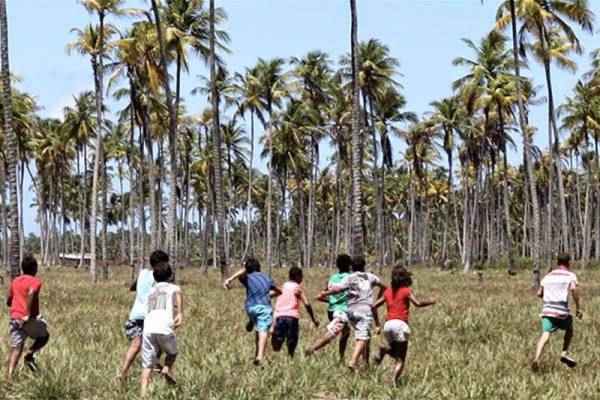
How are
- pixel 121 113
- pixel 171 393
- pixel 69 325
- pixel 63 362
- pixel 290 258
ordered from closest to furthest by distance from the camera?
pixel 171 393
pixel 63 362
pixel 69 325
pixel 121 113
pixel 290 258

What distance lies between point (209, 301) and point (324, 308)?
11.1ft

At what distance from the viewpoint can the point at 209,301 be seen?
24.8 meters

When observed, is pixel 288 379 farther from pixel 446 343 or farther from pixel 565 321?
pixel 446 343

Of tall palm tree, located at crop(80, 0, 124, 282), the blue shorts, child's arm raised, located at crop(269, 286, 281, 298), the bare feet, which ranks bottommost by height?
the bare feet

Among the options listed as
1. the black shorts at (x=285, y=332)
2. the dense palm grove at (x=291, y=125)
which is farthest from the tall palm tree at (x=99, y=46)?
the black shorts at (x=285, y=332)

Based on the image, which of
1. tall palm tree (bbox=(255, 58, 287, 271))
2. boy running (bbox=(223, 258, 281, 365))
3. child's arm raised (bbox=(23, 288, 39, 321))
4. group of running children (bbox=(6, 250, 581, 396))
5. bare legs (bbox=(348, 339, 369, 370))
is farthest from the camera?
tall palm tree (bbox=(255, 58, 287, 271))

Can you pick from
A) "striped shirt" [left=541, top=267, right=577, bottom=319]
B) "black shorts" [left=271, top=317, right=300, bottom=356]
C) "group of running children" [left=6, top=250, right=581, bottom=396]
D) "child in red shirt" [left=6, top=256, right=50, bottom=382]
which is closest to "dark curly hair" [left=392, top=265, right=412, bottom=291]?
"group of running children" [left=6, top=250, right=581, bottom=396]

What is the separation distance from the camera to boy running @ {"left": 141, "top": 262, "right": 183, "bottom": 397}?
9.85 metres

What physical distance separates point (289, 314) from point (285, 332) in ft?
0.94

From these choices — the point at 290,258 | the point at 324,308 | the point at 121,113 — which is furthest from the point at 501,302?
the point at 290,258

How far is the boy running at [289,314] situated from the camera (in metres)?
12.5

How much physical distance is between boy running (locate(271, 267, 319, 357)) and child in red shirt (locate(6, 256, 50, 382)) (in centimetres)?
325

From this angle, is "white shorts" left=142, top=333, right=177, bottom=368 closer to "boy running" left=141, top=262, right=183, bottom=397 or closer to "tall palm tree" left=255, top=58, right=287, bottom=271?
"boy running" left=141, top=262, right=183, bottom=397

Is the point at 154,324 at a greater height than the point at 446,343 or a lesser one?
greater
